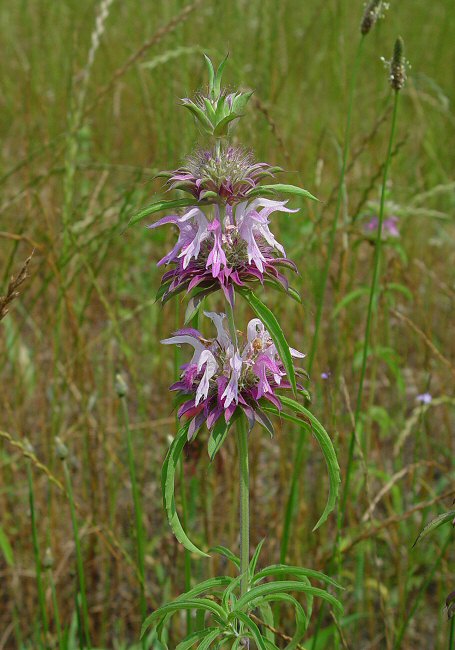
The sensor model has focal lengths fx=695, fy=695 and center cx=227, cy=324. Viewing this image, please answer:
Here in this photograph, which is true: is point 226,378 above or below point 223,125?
below

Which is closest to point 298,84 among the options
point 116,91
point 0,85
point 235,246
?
point 116,91

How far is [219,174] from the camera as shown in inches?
36.7

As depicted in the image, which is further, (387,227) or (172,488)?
(387,227)

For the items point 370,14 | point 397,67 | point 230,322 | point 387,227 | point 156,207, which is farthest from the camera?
point 387,227

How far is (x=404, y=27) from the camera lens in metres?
4.60

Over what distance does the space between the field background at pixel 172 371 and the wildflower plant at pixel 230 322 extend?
12.9 inches

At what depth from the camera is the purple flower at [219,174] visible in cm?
93

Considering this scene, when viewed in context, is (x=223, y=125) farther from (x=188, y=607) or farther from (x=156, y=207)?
(x=188, y=607)

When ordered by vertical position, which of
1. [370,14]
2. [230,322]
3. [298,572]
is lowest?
[298,572]

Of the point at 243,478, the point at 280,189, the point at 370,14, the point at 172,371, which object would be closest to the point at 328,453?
the point at 243,478

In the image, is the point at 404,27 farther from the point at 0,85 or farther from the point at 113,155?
the point at 0,85

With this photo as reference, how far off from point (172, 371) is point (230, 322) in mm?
1559

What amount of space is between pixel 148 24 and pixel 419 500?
1.88 metres

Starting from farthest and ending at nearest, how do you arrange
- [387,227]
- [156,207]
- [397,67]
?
[387,227]
[397,67]
[156,207]
